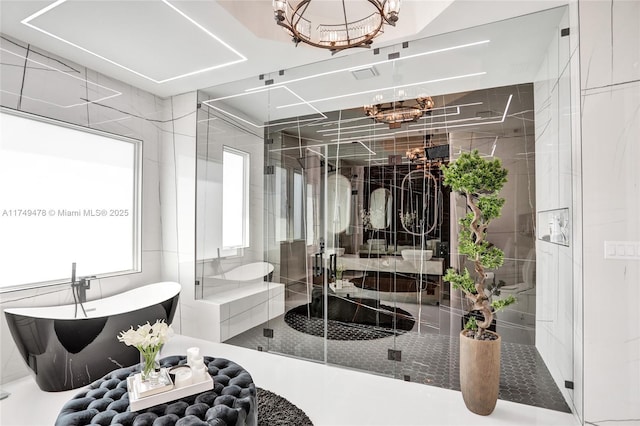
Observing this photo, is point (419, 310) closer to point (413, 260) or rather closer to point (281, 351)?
point (413, 260)

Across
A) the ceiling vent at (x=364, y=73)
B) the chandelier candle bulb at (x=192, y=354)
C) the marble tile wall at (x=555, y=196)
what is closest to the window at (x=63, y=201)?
the chandelier candle bulb at (x=192, y=354)

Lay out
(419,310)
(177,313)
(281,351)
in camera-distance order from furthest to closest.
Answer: (177,313), (281,351), (419,310)

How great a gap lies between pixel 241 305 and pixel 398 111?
2832 mm

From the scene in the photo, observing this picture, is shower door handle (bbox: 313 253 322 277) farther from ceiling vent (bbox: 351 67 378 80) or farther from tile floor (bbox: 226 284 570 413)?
ceiling vent (bbox: 351 67 378 80)

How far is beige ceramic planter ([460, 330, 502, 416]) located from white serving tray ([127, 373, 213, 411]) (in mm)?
1880

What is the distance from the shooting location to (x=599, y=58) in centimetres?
234

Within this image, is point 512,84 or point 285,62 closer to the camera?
point 512,84

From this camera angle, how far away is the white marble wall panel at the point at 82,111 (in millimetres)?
3107

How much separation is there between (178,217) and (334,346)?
264 cm

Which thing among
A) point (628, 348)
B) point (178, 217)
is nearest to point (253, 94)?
point (178, 217)

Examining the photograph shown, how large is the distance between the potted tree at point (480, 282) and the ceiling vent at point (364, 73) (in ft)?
4.41

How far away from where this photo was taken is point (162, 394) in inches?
76.5

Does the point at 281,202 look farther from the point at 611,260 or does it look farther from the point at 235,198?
the point at 611,260

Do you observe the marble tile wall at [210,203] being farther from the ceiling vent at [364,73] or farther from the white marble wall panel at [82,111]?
the ceiling vent at [364,73]
